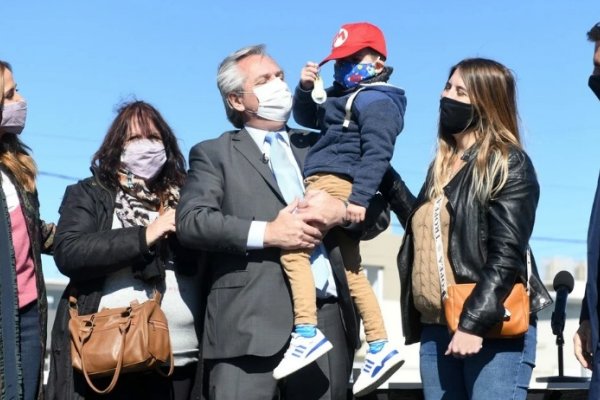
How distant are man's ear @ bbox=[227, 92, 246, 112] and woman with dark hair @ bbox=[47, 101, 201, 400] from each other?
0.43 metres

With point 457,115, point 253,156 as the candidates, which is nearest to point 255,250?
point 253,156

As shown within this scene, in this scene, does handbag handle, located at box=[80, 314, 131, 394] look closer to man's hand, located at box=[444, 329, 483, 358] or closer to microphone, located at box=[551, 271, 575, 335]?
man's hand, located at box=[444, 329, 483, 358]

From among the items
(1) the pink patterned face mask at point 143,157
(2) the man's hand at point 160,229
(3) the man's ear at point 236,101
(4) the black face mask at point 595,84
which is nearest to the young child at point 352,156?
(3) the man's ear at point 236,101

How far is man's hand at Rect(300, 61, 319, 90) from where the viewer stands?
5.45 m

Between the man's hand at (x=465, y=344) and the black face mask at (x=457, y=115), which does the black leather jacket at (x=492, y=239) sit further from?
the black face mask at (x=457, y=115)

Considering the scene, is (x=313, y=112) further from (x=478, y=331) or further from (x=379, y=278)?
(x=379, y=278)

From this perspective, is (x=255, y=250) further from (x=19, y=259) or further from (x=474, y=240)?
(x=19, y=259)

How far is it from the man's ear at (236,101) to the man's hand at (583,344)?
1.92 m

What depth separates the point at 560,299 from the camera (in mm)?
6289

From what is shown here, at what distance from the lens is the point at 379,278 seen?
4706 centimetres

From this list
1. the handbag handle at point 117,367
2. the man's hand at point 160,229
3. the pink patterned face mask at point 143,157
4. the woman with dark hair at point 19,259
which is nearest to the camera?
the woman with dark hair at point 19,259

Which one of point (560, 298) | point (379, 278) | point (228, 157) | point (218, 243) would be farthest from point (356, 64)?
point (379, 278)

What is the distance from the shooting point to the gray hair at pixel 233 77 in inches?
212

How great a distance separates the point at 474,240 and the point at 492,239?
0.08m
